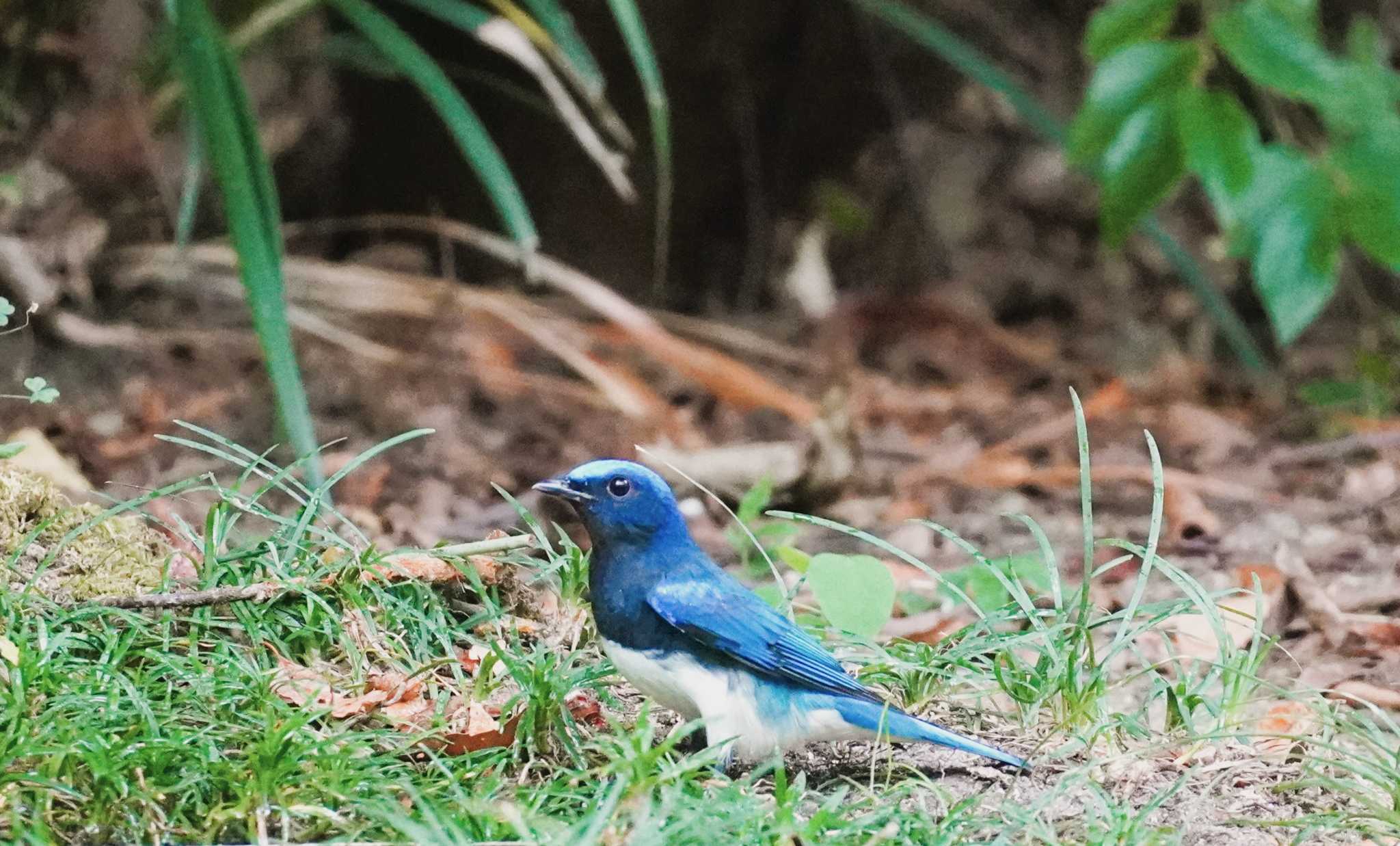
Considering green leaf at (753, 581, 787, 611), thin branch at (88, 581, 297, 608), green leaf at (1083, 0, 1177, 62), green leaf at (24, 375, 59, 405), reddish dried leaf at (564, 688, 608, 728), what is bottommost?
green leaf at (753, 581, 787, 611)

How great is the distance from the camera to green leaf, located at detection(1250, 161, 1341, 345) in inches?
158

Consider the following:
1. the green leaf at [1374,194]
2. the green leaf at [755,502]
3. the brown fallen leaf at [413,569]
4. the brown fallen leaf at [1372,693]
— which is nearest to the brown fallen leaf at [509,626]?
the brown fallen leaf at [413,569]

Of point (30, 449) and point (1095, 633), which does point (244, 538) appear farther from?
point (1095, 633)

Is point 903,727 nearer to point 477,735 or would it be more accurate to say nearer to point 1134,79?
point 477,735

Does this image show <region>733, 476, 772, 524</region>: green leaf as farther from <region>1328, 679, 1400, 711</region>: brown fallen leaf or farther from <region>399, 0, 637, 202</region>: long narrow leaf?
<region>1328, 679, 1400, 711</region>: brown fallen leaf

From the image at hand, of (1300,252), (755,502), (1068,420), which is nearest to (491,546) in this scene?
(755,502)

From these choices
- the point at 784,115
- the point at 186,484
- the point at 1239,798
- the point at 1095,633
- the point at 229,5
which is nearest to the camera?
the point at 1239,798

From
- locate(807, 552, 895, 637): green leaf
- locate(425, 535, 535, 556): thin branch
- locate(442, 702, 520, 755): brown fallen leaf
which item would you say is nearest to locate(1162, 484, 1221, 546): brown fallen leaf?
locate(807, 552, 895, 637): green leaf

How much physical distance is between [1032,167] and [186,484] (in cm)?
583

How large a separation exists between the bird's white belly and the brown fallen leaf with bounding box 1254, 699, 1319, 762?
0.77 meters

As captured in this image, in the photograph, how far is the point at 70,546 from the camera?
2.85 m

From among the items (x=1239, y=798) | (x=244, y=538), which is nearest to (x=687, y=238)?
(x=244, y=538)

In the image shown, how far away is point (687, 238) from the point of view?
744 cm

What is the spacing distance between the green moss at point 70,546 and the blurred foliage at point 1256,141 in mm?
2792
